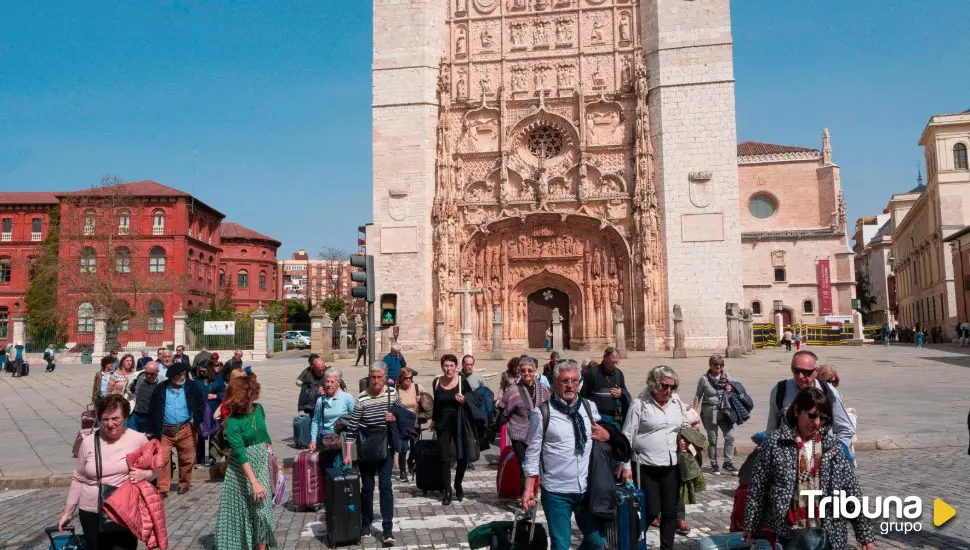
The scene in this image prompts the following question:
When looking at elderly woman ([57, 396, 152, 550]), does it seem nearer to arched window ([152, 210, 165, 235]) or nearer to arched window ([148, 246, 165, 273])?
arched window ([148, 246, 165, 273])

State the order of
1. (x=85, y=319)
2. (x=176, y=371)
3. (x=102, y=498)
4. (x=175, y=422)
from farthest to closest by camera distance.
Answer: (x=85, y=319), (x=176, y=371), (x=175, y=422), (x=102, y=498)

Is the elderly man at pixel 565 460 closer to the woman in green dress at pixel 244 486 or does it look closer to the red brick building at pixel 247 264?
the woman in green dress at pixel 244 486

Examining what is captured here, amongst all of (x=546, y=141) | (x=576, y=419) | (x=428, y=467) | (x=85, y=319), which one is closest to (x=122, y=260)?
(x=85, y=319)

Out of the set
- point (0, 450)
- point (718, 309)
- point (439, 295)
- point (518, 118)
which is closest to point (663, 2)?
point (518, 118)

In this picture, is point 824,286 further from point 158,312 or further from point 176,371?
point 158,312

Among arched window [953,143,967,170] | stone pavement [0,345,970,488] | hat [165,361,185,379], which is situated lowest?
stone pavement [0,345,970,488]

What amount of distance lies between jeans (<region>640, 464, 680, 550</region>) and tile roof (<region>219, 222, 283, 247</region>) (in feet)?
200

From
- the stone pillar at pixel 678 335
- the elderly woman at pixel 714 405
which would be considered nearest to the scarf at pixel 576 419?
the elderly woman at pixel 714 405

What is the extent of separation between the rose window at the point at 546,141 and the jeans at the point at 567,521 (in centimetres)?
2607

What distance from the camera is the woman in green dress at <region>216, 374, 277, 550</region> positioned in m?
4.76

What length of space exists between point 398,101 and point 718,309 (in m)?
15.7

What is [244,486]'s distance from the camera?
4816mm

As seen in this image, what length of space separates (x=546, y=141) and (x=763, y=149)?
63.0 feet

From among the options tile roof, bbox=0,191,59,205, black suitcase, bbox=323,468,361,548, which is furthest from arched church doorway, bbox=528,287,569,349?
tile roof, bbox=0,191,59,205
